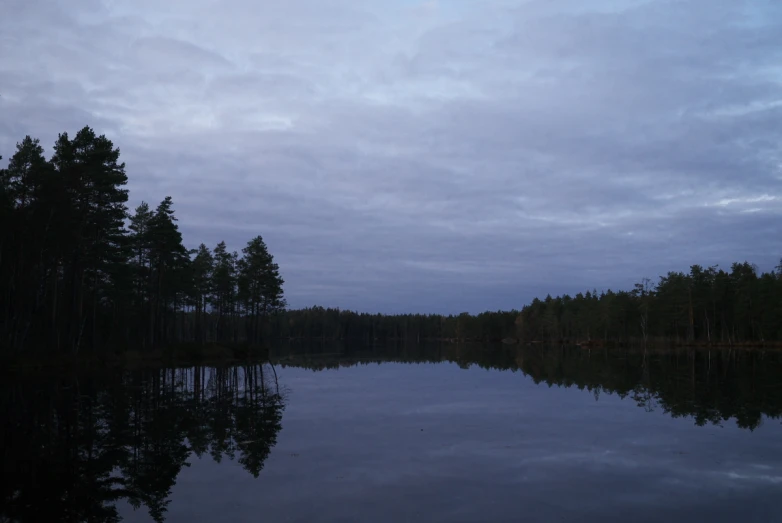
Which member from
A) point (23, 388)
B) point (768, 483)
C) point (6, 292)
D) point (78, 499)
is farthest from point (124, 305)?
point (768, 483)

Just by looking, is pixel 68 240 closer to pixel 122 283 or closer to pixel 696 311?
pixel 122 283

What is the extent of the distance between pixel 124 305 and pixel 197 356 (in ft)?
69.6

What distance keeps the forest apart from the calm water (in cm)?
1191

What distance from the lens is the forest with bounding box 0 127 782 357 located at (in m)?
36.6

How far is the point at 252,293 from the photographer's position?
75.1 metres

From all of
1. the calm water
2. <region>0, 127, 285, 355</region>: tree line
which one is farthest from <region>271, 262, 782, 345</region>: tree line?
the calm water

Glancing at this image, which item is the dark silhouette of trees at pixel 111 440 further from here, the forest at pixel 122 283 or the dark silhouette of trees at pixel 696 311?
the dark silhouette of trees at pixel 696 311

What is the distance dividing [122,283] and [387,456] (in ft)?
149

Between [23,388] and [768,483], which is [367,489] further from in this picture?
[23,388]

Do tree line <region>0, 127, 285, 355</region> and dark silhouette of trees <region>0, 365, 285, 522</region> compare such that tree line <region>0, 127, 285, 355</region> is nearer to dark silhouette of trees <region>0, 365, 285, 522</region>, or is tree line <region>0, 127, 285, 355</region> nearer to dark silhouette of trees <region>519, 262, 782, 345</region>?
dark silhouette of trees <region>0, 365, 285, 522</region>

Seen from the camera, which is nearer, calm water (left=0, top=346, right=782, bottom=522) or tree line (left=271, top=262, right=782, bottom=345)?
calm water (left=0, top=346, right=782, bottom=522)

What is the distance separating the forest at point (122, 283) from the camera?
120 ft

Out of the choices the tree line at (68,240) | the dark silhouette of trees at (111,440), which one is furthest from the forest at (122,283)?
the dark silhouette of trees at (111,440)

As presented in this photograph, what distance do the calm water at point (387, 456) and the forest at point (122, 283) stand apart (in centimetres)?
1191
